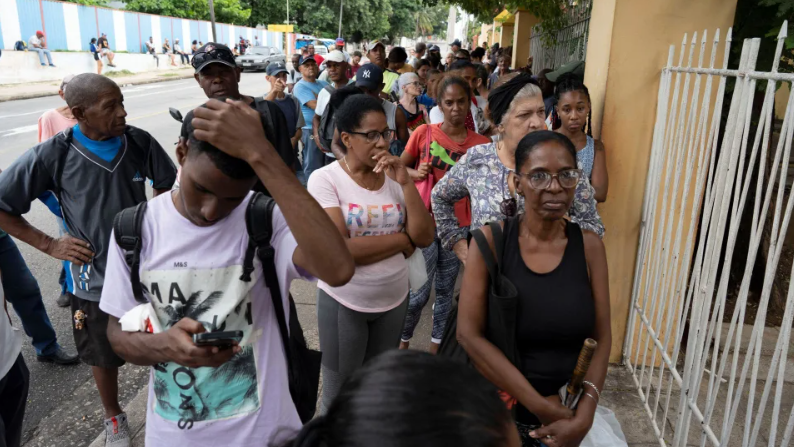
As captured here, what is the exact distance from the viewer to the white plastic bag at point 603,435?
8.28 feet

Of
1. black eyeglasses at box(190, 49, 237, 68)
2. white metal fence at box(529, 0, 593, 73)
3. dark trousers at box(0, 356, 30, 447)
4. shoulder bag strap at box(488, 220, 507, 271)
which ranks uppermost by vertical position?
white metal fence at box(529, 0, 593, 73)

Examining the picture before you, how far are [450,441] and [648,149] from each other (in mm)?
3222

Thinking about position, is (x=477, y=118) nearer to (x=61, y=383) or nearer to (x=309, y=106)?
(x=309, y=106)

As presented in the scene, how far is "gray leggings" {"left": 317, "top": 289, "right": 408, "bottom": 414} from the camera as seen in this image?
277 cm

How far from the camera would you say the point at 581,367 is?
1.98m

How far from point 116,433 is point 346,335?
4.73ft

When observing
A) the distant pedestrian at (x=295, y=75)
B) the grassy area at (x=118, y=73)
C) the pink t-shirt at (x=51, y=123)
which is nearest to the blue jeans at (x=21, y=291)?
the pink t-shirt at (x=51, y=123)

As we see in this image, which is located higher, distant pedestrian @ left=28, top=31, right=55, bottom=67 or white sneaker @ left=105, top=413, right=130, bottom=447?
distant pedestrian @ left=28, top=31, right=55, bottom=67

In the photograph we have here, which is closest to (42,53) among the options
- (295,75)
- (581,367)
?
(295,75)

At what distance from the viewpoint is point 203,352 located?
1.47 m

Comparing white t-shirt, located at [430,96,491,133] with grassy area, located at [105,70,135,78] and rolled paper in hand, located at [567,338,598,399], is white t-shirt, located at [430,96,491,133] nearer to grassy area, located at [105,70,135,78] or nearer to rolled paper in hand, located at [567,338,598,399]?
rolled paper in hand, located at [567,338,598,399]

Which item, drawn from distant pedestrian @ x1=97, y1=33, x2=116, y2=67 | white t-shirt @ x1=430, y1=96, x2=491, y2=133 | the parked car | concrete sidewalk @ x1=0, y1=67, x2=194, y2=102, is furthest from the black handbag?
the parked car

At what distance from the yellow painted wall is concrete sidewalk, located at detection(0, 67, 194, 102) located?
1982 centimetres

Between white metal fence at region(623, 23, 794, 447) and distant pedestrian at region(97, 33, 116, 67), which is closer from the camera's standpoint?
white metal fence at region(623, 23, 794, 447)
